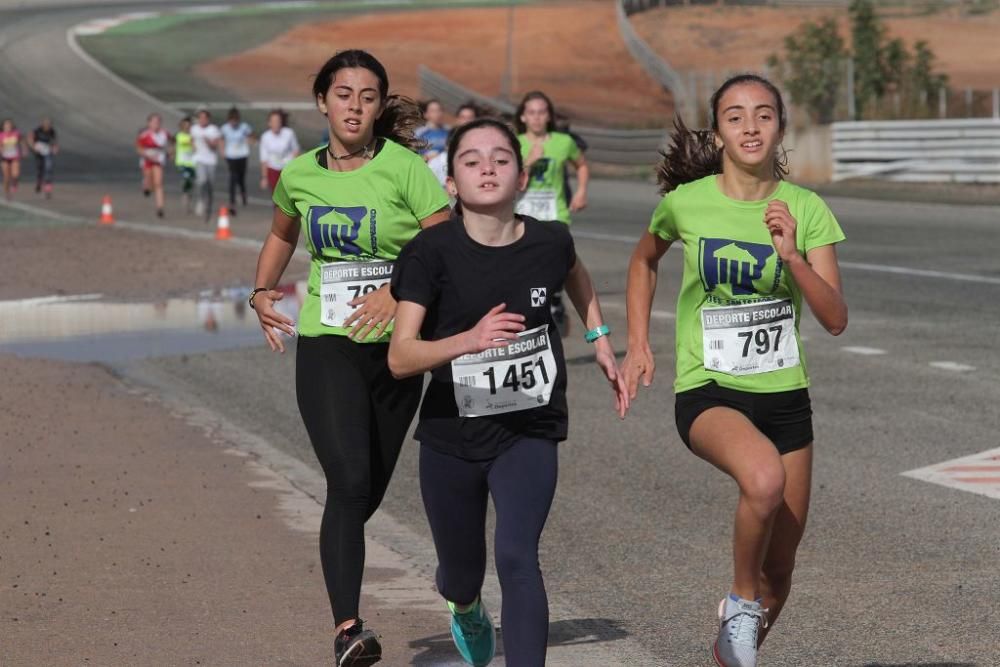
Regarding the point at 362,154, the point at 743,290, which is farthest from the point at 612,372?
the point at 362,154

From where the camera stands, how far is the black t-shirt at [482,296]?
18.1ft

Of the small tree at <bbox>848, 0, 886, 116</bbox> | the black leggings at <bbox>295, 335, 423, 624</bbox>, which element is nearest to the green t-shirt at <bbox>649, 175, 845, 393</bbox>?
the black leggings at <bbox>295, 335, 423, 624</bbox>

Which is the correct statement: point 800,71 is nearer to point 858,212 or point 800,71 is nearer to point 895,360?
point 858,212

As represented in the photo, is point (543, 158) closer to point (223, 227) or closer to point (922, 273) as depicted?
point (922, 273)

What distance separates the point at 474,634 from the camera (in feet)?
19.6

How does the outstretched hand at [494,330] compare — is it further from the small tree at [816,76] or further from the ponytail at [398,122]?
the small tree at [816,76]

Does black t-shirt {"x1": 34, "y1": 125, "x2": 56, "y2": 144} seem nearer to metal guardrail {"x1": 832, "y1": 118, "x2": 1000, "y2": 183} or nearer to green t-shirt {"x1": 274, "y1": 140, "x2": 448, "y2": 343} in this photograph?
metal guardrail {"x1": 832, "y1": 118, "x2": 1000, "y2": 183}

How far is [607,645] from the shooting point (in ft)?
20.8

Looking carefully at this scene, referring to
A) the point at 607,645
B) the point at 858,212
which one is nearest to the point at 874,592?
the point at 607,645

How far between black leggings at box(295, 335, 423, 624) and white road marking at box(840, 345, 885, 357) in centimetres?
829

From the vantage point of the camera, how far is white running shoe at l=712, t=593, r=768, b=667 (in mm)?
5508

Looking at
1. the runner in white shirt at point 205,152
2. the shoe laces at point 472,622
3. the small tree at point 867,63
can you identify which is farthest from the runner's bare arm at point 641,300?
the small tree at point 867,63

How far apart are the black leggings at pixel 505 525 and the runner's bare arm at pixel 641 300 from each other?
1.65 feet

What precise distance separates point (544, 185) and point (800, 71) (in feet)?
80.0
